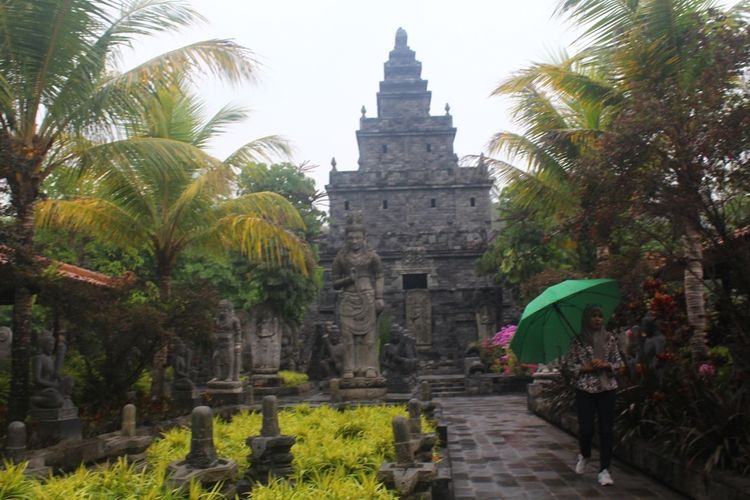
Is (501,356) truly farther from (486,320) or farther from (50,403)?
(50,403)

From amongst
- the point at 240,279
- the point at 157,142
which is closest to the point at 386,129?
the point at 240,279

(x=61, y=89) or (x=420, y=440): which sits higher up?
(x=61, y=89)

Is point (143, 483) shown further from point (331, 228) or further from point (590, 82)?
point (331, 228)

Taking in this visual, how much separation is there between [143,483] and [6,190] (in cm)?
515

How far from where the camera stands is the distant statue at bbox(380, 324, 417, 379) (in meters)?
13.3

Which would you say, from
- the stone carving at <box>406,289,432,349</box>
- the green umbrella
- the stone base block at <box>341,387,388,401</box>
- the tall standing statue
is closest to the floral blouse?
the green umbrella

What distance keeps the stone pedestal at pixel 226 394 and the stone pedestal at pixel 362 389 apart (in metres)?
2.56

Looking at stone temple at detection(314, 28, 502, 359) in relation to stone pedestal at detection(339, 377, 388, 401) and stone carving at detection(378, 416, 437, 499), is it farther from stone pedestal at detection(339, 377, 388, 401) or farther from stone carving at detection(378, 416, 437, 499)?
stone carving at detection(378, 416, 437, 499)

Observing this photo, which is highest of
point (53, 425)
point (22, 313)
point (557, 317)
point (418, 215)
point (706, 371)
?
point (418, 215)

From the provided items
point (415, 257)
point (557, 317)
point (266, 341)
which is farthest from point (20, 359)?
point (415, 257)

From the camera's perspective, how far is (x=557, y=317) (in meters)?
6.86

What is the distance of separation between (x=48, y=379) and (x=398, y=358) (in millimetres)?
6690

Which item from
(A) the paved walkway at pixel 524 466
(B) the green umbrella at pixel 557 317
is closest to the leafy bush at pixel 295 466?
(A) the paved walkway at pixel 524 466

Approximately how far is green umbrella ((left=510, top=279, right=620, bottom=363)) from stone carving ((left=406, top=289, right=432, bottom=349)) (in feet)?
66.1
